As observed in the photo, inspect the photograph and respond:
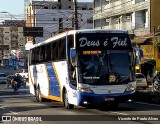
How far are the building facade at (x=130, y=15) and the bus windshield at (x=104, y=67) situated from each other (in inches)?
1084

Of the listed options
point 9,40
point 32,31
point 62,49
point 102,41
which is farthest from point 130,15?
point 9,40

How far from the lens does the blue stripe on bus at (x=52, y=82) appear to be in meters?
23.3

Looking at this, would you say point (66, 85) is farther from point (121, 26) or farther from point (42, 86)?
point (121, 26)

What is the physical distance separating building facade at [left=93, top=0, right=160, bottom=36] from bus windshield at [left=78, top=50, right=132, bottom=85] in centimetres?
2752

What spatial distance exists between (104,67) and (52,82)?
523 cm

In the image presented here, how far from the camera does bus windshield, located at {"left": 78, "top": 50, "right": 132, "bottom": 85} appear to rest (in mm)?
19625

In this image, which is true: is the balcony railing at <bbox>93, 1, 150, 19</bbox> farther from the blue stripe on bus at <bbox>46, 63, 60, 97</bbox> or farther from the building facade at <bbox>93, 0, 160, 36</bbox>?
the blue stripe on bus at <bbox>46, 63, 60, 97</bbox>

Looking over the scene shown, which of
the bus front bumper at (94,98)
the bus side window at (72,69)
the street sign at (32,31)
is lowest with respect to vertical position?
the bus front bumper at (94,98)

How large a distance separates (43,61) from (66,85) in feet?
18.3

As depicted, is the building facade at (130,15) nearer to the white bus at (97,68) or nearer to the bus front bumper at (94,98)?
the white bus at (97,68)

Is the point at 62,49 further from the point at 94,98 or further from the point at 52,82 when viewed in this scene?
the point at 94,98

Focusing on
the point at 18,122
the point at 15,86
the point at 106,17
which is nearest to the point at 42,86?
the point at 18,122

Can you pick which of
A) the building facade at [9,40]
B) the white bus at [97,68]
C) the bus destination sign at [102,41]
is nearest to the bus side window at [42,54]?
the white bus at [97,68]

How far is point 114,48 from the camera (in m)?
20.1
